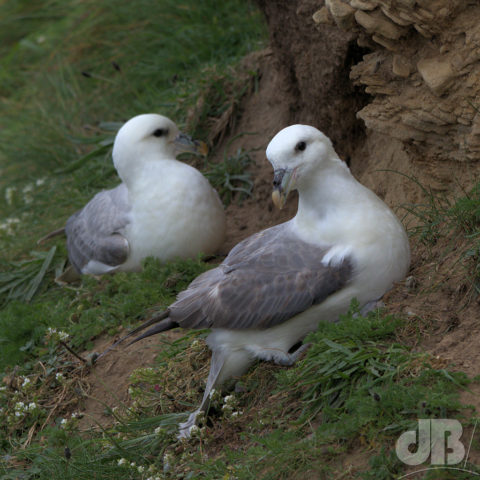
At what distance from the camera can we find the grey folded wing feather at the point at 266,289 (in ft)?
10.4

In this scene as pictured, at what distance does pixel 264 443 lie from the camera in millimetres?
2707

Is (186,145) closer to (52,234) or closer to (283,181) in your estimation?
(52,234)

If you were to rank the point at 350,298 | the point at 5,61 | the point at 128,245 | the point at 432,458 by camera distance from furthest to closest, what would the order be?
1. the point at 5,61
2. the point at 128,245
3. the point at 350,298
4. the point at 432,458

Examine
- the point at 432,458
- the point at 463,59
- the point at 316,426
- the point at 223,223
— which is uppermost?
the point at 463,59

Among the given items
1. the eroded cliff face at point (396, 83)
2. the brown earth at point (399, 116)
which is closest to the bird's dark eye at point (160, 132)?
the brown earth at point (399, 116)

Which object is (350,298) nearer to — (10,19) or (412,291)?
(412,291)

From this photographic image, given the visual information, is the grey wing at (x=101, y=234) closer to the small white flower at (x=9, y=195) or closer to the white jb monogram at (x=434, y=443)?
the small white flower at (x=9, y=195)

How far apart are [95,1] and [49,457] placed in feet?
17.1

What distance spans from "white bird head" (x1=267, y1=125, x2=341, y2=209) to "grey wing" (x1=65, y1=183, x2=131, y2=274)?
175 centimetres

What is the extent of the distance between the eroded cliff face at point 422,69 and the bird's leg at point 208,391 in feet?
4.53

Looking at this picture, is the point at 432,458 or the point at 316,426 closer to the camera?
the point at 432,458

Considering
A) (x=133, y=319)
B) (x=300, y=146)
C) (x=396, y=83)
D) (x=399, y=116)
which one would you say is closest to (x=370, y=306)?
(x=300, y=146)

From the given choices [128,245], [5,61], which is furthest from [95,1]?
[128,245]

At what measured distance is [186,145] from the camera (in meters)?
5.04
